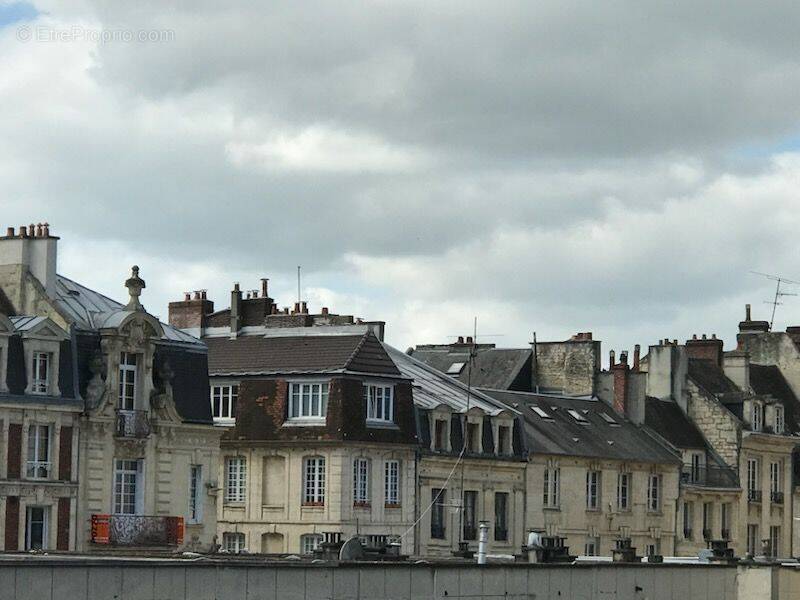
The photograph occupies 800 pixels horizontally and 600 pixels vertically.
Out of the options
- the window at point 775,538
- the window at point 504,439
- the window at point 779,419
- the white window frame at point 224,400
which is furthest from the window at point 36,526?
the window at point 779,419

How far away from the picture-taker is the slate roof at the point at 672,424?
90000mm

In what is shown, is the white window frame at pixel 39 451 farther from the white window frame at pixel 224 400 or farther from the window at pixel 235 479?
the window at pixel 235 479

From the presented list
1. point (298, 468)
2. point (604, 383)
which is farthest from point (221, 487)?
point (604, 383)

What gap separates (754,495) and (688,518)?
5424 millimetres

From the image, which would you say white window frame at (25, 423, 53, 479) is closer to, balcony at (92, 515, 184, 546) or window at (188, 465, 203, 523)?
balcony at (92, 515, 184, 546)

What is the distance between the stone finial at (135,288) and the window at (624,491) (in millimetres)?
26314

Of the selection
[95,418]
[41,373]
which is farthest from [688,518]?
[41,373]

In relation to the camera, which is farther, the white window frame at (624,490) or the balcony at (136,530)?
the white window frame at (624,490)

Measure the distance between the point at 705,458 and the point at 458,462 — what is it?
19203 mm

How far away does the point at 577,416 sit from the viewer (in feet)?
281

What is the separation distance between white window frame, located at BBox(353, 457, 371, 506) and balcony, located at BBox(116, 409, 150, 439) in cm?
968

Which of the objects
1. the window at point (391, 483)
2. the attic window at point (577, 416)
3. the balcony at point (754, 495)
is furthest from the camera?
the balcony at point (754, 495)

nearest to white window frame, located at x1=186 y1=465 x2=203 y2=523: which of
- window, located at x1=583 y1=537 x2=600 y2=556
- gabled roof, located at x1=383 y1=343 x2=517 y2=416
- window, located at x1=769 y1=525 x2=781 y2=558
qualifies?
gabled roof, located at x1=383 y1=343 x2=517 y2=416

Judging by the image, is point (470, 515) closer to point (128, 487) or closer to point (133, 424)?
point (128, 487)
